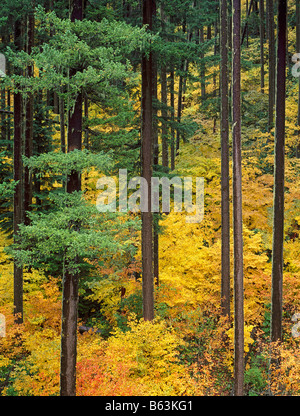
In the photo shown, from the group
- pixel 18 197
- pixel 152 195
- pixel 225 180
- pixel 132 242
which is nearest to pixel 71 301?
pixel 132 242

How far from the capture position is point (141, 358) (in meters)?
10.1

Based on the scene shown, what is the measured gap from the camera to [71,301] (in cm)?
830

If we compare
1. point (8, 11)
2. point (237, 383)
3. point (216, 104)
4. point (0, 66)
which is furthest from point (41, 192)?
point (237, 383)

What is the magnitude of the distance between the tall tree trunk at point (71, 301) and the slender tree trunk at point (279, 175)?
608cm

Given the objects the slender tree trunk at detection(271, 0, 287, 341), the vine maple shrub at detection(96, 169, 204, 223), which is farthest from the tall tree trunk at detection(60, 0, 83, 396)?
the slender tree trunk at detection(271, 0, 287, 341)

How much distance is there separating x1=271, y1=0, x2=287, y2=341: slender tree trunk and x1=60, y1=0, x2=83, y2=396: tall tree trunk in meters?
6.08

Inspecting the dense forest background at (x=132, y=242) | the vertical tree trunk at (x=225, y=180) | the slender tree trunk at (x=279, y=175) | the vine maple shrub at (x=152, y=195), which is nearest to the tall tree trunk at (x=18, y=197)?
the dense forest background at (x=132, y=242)

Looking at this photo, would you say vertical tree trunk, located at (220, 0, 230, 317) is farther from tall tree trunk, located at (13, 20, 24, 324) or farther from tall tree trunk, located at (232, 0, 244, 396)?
tall tree trunk, located at (13, 20, 24, 324)

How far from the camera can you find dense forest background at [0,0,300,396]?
7.84 m

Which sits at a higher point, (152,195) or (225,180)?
(225,180)

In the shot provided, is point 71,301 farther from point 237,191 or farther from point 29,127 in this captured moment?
point 29,127

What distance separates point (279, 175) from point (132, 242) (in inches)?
203

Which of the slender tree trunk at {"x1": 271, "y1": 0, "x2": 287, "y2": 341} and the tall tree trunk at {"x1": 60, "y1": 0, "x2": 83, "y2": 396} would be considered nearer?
the tall tree trunk at {"x1": 60, "y1": 0, "x2": 83, "y2": 396}

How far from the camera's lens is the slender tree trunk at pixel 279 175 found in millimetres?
10258
